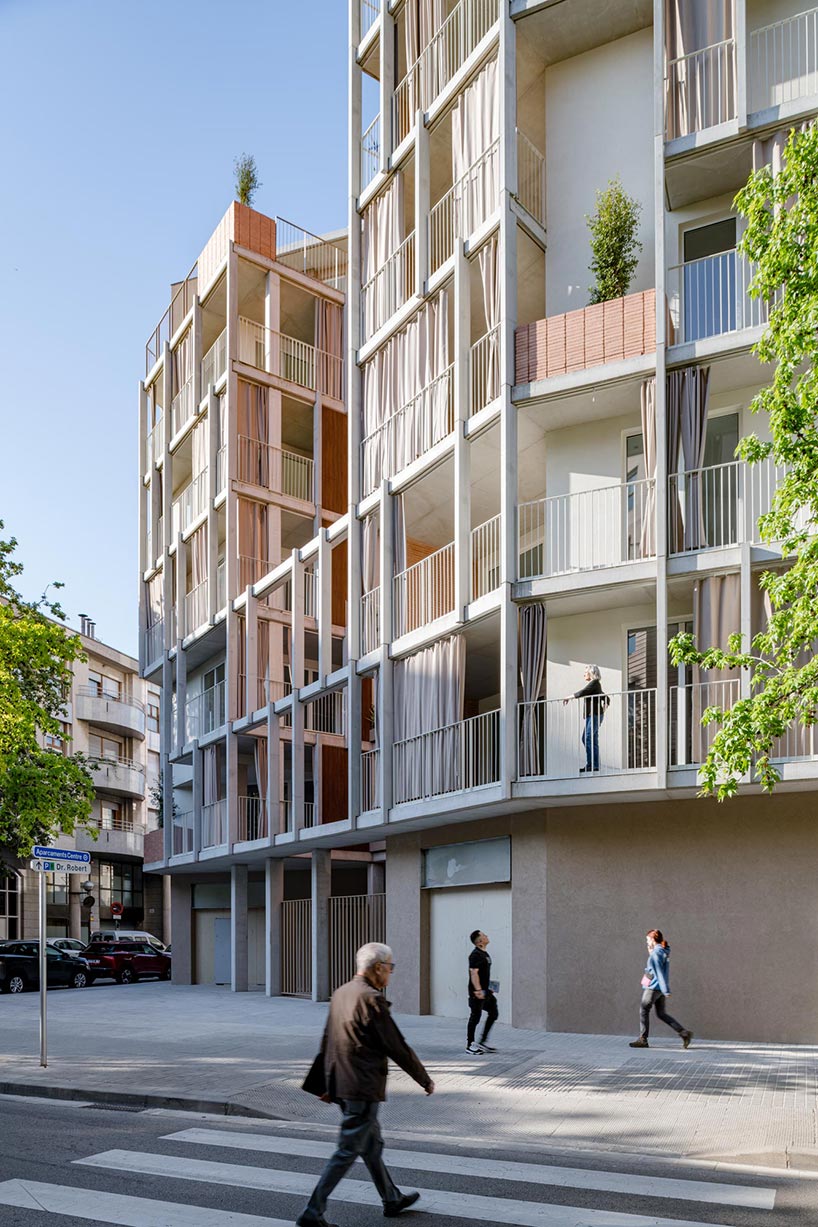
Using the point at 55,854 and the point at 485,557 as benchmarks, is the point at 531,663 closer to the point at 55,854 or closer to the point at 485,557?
the point at 485,557

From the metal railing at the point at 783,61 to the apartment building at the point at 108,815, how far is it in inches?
1746

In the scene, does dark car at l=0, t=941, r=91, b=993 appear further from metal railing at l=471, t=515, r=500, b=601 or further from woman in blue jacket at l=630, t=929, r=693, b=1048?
woman in blue jacket at l=630, t=929, r=693, b=1048

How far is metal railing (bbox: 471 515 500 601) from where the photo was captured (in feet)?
69.1

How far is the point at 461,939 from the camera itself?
21516 millimetres

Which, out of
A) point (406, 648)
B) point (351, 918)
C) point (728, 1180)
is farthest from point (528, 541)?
point (728, 1180)

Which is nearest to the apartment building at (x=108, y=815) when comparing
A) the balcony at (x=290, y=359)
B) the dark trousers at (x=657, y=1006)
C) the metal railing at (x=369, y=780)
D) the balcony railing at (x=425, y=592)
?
the balcony at (x=290, y=359)

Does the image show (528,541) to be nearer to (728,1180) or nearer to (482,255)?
(482,255)

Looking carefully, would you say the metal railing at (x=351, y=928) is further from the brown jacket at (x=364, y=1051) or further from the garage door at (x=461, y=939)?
the brown jacket at (x=364, y=1051)

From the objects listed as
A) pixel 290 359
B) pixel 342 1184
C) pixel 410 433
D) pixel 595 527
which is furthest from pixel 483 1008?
pixel 290 359

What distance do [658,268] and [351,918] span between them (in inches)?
574

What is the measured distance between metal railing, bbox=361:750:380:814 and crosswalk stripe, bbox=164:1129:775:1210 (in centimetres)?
1329

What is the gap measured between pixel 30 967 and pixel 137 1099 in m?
26.3

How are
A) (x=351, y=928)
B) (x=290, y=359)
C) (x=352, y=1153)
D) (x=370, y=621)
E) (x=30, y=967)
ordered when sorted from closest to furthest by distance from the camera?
1. (x=352, y=1153)
2. (x=370, y=621)
3. (x=351, y=928)
4. (x=290, y=359)
5. (x=30, y=967)

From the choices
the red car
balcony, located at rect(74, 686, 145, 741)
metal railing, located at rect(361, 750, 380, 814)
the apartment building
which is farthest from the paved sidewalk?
balcony, located at rect(74, 686, 145, 741)
